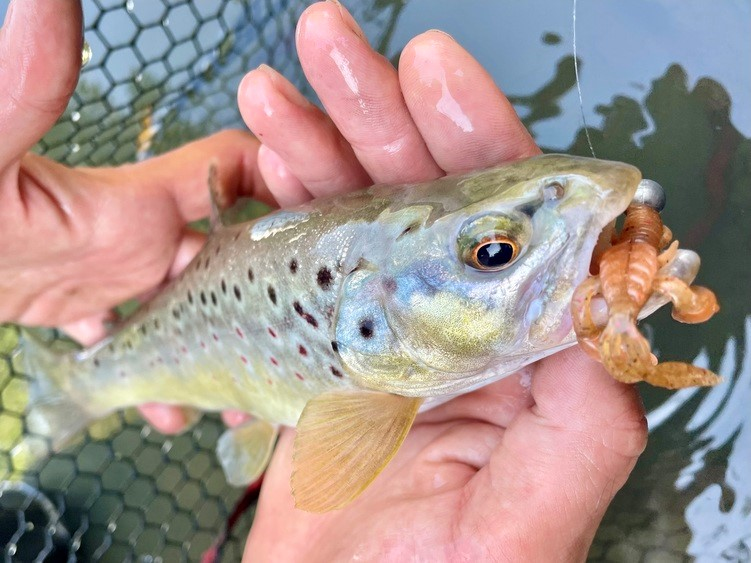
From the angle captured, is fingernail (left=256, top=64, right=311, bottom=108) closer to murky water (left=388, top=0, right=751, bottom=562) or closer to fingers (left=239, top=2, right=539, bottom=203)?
fingers (left=239, top=2, right=539, bottom=203)

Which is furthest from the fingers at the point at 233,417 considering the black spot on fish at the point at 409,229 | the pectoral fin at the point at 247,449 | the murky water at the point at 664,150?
the black spot on fish at the point at 409,229

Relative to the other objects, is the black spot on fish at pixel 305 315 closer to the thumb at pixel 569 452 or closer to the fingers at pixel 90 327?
the thumb at pixel 569 452

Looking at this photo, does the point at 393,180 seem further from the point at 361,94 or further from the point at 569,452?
the point at 569,452

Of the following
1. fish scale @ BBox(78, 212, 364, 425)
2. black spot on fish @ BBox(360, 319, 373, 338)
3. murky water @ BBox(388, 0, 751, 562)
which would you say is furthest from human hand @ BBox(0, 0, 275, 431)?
murky water @ BBox(388, 0, 751, 562)

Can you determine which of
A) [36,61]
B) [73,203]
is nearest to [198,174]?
[73,203]

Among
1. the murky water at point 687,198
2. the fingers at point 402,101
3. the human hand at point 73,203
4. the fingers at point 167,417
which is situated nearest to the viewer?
the human hand at point 73,203

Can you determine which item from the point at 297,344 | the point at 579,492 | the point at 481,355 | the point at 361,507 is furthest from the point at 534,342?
the point at 361,507

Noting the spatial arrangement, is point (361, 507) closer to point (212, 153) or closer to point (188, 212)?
point (188, 212)
